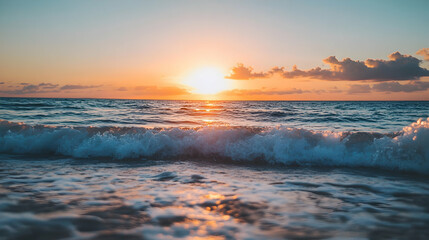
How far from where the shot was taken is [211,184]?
485cm

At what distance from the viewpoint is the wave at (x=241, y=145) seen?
687 centimetres

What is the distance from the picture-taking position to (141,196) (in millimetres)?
4090

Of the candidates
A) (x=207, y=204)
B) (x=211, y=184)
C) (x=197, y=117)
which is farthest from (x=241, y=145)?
(x=197, y=117)

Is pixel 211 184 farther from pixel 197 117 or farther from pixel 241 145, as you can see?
pixel 197 117

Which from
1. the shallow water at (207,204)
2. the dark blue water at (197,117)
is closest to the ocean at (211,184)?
the shallow water at (207,204)

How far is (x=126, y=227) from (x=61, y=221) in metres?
0.79

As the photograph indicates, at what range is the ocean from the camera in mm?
3031

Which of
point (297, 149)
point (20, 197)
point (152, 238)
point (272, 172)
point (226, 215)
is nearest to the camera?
point (152, 238)

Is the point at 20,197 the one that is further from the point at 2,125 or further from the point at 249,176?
the point at 2,125

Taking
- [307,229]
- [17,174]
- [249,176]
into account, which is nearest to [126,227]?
[307,229]

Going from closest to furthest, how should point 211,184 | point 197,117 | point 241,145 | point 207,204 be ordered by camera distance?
1. point 207,204
2. point 211,184
3. point 241,145
4. point 197,117

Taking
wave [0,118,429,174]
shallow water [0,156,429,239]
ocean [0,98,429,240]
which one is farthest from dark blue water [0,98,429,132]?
shallow water [0,156,429,239]

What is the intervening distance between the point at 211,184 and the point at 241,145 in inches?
127

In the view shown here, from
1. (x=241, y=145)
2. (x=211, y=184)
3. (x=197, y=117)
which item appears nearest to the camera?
(x=211, y=184)
